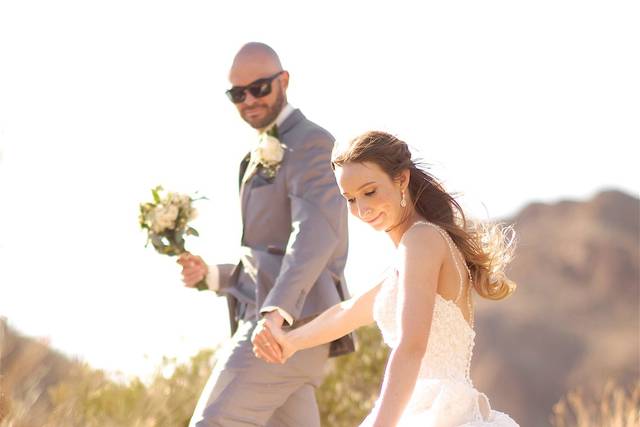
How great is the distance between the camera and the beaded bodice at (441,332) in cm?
449

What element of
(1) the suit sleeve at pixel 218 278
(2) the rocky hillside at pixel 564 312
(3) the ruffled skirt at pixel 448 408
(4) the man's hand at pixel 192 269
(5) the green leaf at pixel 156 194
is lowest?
(2) the rocky hillside at pixel 564 312

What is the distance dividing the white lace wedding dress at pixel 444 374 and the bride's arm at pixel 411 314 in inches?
4.8

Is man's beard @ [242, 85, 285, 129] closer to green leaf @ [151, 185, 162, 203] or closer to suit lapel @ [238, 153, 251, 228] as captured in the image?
suit lapel @ [238, 153, 251, 228]

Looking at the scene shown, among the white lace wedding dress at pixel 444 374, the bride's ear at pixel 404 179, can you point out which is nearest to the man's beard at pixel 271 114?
the bride's ear at pixel 404 179

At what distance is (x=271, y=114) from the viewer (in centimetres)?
614

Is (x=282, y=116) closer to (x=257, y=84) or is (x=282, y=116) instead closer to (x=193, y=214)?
(x=257, y=84)

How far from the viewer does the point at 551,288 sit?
55.7 m

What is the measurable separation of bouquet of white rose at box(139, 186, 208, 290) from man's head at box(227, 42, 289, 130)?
60cm

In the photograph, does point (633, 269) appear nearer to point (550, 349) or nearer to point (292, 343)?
point (550, 349)

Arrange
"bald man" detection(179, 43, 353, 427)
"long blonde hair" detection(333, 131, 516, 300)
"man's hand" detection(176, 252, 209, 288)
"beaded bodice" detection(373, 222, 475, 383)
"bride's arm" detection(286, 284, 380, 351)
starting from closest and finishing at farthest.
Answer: "beaded bodice" detection(373, 222, 475, 383)
"long blonde hair" detection(333, 131, 516, 300)
"bride's arm" detection(286, 284, 380, 351)
"bald man" detection(179, 43, 353, 427)
"man's hand" detection(176, 252, 209, 288)

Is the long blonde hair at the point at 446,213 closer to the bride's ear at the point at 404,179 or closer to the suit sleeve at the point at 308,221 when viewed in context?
the bride's ear at the point at 404,179

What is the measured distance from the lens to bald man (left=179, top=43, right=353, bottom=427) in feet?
18.5

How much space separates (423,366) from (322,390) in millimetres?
6656

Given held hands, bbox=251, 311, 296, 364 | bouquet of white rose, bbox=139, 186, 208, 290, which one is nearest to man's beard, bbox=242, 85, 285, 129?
bouquet of white rose, bbox=139, 186, 208, 290
